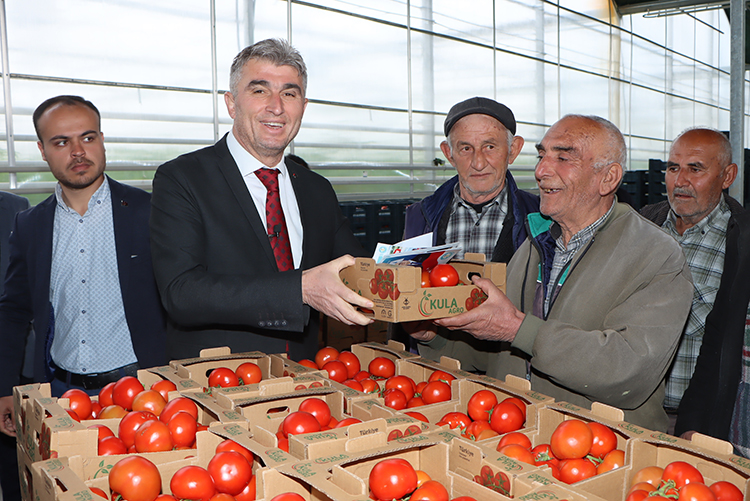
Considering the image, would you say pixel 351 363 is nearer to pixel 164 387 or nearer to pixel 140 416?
pixel 164 387

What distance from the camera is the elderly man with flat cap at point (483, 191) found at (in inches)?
105

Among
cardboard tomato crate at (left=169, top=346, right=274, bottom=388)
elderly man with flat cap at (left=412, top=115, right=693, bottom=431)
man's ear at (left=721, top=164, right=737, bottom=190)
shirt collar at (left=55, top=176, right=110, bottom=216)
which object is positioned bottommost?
cardboard tomato crate at (left=169, top=346, right=274, bottom=388)

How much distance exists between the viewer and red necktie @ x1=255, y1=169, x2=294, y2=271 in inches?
82.4

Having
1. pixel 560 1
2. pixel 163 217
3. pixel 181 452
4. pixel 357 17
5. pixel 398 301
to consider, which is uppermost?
pixel 560 1

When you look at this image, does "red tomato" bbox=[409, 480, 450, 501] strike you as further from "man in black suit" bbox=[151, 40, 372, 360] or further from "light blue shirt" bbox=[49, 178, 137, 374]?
"light blue shirt" bbox=[49, 178, 137, 374]

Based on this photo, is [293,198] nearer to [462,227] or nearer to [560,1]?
[462,227]

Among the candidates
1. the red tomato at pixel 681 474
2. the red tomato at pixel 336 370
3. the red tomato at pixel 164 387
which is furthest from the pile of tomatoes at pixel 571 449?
the red tomato at pixel 164 387

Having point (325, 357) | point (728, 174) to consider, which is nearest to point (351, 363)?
point (325, 357)

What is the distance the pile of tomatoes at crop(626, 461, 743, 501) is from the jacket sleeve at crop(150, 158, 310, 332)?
3.21 ft

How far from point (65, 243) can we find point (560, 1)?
13.4 metres

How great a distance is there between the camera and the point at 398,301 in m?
1.69

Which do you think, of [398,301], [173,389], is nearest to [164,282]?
[173,389]

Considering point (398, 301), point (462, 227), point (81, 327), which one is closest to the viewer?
point (398, 301)

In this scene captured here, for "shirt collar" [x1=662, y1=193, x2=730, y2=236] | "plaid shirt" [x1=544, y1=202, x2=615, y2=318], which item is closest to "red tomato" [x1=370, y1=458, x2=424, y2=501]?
"plaid shirt" [x1=544, y1=202, x2=615, y2=318]
